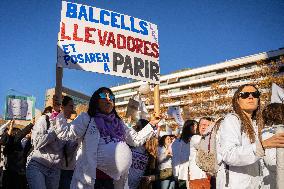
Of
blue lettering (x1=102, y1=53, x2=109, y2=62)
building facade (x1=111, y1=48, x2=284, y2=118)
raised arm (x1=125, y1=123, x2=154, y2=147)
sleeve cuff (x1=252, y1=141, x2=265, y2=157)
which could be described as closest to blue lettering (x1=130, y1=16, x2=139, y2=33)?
blue lettering (x1=102, y1=53, x2=109, y2=62)

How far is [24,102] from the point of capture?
9.63 meters

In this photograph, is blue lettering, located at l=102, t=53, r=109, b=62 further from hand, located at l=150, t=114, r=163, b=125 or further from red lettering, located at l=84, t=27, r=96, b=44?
hand, located at l=150, t=114, r=163, b=125

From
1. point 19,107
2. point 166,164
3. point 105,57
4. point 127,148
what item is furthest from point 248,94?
point 19,107

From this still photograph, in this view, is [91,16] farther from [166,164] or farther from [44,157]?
[166,164]

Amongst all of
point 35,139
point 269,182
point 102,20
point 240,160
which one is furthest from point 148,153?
point 240,160

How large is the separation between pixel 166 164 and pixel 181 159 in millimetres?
448

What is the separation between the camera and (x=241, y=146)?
252cm

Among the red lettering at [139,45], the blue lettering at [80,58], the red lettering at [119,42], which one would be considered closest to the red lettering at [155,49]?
the red lettering at [139,45]

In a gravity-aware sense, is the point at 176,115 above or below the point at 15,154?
above

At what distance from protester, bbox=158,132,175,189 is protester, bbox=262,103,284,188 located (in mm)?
3431

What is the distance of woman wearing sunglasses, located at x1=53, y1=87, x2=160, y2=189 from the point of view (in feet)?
10.9

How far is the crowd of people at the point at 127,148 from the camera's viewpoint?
2.68 meters

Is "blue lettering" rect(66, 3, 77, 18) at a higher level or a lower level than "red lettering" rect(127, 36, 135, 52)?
higher

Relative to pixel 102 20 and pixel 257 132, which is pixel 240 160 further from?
pixel 102 20
